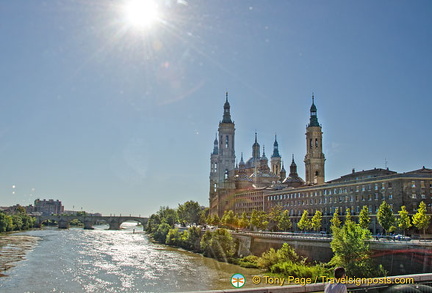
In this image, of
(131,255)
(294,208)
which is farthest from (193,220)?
(131,255)

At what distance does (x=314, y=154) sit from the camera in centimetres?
11812

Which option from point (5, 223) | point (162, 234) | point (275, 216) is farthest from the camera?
point (5, 223)

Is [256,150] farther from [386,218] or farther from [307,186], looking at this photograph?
[386,218]

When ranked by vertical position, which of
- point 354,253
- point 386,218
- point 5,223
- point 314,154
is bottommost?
point 354,253

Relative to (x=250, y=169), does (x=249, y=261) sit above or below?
below

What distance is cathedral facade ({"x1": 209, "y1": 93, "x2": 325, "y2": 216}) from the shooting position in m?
118

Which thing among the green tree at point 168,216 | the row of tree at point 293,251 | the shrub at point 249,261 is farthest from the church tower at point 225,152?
the shrub at point 249,261

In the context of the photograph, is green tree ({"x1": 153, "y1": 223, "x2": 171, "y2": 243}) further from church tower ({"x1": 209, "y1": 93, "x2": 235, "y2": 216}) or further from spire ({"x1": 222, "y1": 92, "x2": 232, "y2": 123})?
spire ({"x1": 222, "y1": 92, "x2": 232, "y2": 123})

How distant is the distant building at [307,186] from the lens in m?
67.6

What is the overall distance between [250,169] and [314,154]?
51588mm

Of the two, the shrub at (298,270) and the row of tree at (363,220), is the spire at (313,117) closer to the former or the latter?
the row of tree at (363,220)

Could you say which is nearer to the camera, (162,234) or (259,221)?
(259,221)

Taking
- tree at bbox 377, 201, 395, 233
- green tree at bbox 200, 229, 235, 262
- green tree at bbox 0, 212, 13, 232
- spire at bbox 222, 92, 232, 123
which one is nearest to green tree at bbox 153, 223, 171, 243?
green tree at bbox 200, 229, 235, 262

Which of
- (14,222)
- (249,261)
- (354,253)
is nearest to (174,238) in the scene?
(249,261)
